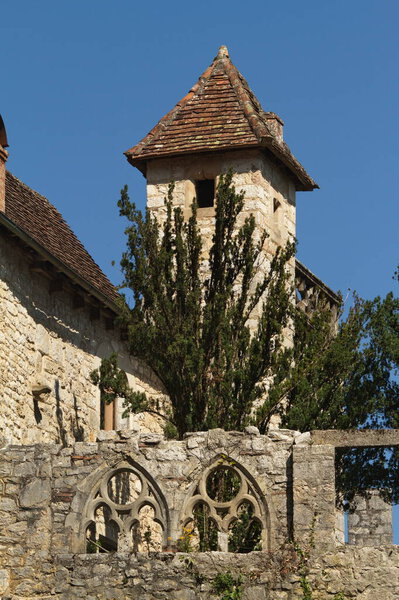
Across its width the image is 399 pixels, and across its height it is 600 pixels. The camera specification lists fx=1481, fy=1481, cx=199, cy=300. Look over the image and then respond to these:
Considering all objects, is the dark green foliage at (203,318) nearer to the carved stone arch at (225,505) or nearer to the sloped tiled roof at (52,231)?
the sloped tiled roof at (52,231)

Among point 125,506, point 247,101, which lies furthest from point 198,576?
point 247,101

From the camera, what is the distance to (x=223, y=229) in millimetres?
19469

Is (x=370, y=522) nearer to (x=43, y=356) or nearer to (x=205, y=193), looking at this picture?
(x=205, y=193)

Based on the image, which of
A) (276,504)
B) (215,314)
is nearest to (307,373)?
(215,314)

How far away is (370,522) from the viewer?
2756cm

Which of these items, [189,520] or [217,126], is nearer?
[189,520]

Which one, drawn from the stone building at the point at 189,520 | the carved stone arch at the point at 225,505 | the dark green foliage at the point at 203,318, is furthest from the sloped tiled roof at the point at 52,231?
the carved stone arch at the point at 225,505

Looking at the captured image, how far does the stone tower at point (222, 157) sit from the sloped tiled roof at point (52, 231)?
1381 mm

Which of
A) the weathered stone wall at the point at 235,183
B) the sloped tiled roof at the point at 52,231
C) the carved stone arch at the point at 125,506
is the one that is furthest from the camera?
the weathered stone wall at the point at 235,183

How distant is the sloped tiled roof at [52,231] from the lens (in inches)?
801

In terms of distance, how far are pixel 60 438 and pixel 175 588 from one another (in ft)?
17.6

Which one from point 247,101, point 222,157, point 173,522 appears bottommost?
point 173,522

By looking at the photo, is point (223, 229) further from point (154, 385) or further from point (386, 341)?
point (154, 385)

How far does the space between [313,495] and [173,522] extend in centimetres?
144
